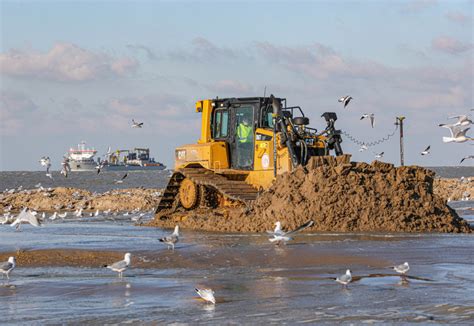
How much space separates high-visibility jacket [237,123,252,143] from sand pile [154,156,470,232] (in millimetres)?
3056

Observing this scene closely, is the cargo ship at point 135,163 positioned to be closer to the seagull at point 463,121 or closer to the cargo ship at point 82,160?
the cargo ship at point 82,160

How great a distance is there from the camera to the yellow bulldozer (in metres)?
23.3

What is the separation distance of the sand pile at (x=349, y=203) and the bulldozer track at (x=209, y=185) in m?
1.13

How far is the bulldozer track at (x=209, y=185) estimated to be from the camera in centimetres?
2289

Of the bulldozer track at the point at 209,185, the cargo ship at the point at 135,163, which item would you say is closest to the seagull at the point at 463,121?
the bulldozer track at the point at 209,185

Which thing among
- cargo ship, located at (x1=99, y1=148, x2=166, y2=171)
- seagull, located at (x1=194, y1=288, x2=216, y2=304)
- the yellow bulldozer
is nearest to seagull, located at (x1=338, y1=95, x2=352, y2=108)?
the yellow bulldozer

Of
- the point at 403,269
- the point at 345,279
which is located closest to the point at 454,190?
the point at 403,269

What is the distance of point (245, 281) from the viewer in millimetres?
12953

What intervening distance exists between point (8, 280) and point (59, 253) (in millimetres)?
3030

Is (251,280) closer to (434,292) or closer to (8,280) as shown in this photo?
(434,292)

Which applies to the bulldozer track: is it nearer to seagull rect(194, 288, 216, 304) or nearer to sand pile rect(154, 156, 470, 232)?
sand pile rect(154, 156, 470, 232)

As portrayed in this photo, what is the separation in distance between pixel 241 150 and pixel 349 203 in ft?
15.9

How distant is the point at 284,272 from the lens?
1388cm

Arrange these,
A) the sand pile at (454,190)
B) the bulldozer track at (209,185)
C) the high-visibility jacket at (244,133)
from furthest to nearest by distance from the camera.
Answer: the sand pile at (454,190)
the high-visibility jacket at (244,133)
the bulldozer track at (209,185)
